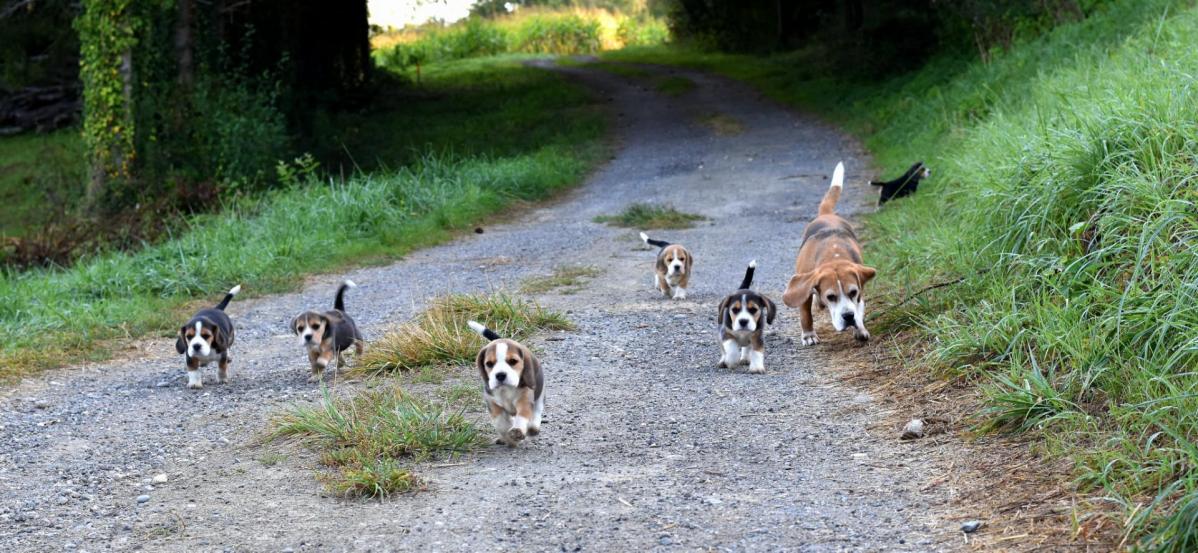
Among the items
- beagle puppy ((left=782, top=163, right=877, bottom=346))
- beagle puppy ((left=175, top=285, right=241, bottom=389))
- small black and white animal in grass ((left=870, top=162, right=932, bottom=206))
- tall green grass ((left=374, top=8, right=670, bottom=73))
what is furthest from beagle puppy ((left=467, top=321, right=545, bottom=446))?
tall green grass ((left=374, top=8, right=670, bottom=73))

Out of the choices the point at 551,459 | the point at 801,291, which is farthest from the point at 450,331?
the point at 551,459

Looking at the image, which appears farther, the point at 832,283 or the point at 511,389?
the point at 832,283

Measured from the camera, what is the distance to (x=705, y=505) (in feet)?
17.6

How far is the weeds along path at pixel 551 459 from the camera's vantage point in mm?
5129

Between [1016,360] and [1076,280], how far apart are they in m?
0.65

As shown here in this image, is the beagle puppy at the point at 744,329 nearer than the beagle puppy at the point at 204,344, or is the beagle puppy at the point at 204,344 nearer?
the beagle puppy at the point at 744,329

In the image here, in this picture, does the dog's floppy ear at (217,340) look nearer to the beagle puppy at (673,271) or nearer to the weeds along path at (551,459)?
the weeds along path at (551,459)

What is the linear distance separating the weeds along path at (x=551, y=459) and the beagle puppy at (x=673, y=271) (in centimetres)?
20

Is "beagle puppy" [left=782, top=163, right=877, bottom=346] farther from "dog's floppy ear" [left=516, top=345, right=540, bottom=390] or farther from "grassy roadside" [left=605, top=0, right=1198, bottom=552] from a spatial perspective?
"dog's floppy ear" [left=516, top=345, right=540, bottom=390]

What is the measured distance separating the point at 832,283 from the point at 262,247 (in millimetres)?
7667

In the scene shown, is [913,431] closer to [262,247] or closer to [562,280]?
[562,280]

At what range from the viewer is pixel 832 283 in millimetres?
8172

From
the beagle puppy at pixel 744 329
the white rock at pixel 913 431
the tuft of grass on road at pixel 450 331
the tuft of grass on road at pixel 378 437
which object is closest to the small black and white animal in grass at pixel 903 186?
the tuft of grass on road at pixel 450 331

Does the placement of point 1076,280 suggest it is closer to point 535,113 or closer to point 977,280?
point 977,280
